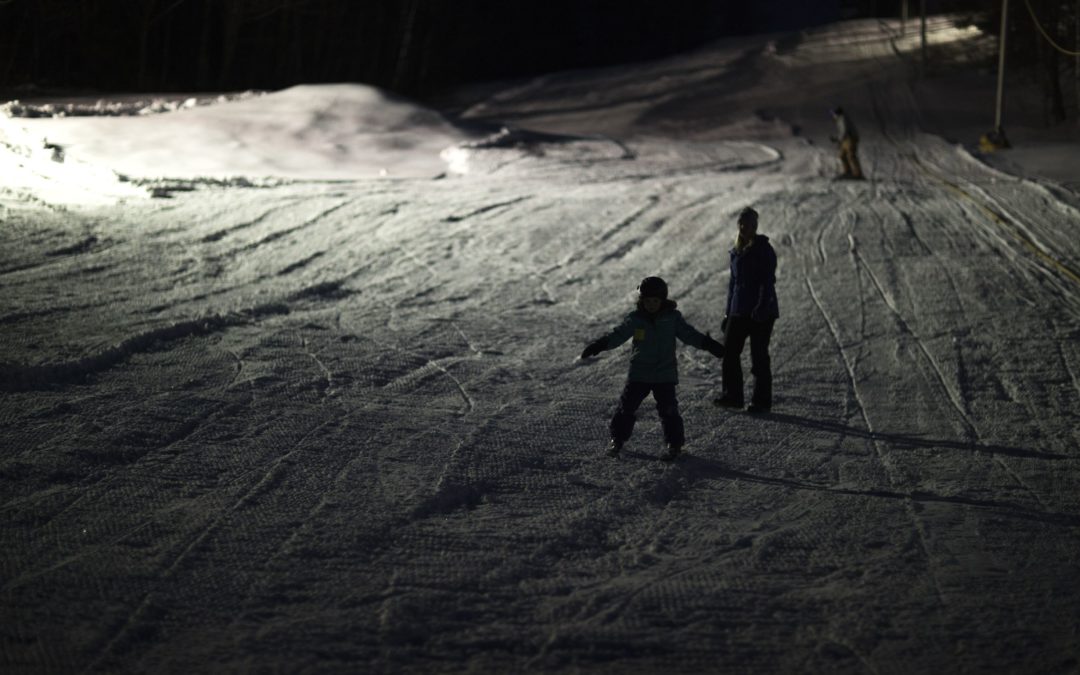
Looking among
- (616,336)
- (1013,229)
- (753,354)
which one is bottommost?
(1013,229)

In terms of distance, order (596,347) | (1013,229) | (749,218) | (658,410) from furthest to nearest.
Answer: (1013,229)
(749,218)
(658,410)
(596,347)

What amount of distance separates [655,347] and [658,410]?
426mm

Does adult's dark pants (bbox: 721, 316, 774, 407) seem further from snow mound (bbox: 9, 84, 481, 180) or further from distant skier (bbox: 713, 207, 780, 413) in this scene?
snow mound (bbox: 9, 84, 481, 180)

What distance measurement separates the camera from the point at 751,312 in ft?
31.0

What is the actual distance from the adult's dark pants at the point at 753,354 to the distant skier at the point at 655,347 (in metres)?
1.44

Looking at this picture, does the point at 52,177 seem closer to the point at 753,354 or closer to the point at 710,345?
the point at 753,354

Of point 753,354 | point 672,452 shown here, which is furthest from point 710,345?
point 753,354

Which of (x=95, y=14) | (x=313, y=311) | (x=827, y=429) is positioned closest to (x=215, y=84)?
(x=95, y=14)

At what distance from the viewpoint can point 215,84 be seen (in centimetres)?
4450

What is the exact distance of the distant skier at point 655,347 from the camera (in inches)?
308

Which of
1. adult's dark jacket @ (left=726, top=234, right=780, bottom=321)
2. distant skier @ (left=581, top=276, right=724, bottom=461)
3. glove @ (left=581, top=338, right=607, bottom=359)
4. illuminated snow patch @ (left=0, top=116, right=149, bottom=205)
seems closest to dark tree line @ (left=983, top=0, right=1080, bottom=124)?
illuminated snow patch @ (left=0, top=116, right=149, bottom=205)

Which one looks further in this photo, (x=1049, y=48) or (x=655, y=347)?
(x=1049, y=48)

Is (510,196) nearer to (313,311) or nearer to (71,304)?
(313,311)

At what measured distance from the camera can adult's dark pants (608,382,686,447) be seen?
7969mm
